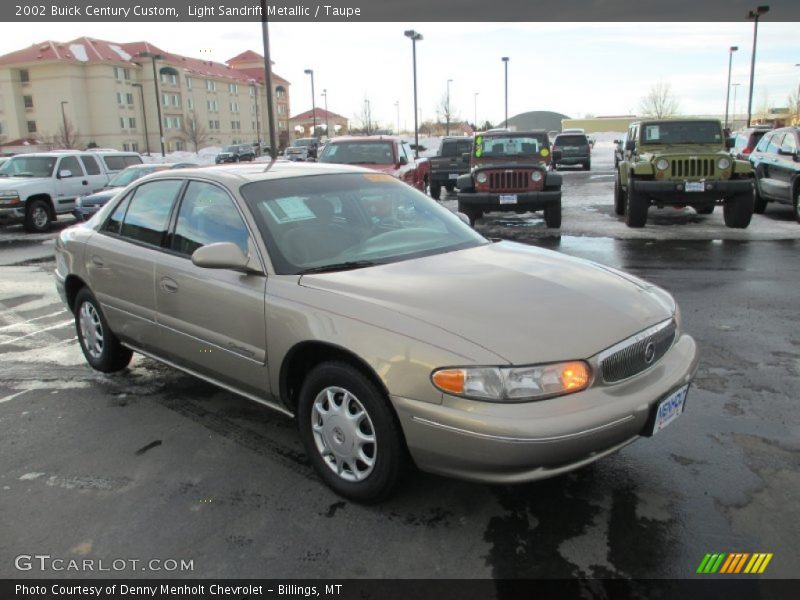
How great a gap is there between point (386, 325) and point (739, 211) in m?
11.2

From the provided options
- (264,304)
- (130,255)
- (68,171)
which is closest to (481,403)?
(264,304)

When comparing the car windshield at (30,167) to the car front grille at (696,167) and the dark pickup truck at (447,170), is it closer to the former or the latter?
the dark pickup truck at (447,170)

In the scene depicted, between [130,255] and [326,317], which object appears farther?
[130,255]

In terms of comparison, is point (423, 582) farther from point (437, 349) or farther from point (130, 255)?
point (130, 255)

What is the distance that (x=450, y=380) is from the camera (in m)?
2.83

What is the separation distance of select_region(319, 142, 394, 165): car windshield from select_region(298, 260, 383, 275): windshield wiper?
10377 mm

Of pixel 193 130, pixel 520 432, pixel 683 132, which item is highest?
pixel 193 130

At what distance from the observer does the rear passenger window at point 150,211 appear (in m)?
4.47

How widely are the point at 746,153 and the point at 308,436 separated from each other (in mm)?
17745

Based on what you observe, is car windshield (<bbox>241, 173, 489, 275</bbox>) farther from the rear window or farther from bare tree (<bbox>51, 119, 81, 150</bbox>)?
bare tree (<bbox>51, 119, 81, 150</bbox>)

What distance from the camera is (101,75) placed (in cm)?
7762

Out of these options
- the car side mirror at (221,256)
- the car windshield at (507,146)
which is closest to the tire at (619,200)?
the car windshield at (507,146)

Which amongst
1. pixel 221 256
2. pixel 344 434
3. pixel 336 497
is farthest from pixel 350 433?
pixel 221 256
